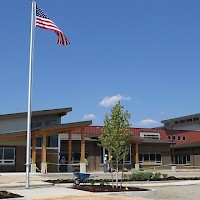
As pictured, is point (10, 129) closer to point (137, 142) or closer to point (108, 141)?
point (137, 142)

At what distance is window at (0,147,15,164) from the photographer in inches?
1531

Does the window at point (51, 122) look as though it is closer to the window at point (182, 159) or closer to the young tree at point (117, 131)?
the window at point (182, 159)

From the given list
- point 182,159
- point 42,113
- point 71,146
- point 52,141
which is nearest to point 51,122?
point 42,113

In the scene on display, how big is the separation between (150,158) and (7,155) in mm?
20346

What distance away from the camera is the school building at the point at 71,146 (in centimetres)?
3728

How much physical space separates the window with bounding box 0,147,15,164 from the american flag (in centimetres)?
2059

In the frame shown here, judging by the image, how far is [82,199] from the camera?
1536 cm

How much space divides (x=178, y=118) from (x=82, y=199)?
2551 inches

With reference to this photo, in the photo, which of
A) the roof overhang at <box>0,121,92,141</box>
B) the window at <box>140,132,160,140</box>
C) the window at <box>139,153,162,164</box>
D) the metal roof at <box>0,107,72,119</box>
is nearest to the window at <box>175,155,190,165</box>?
the window at <box>140,132,160,140</box>

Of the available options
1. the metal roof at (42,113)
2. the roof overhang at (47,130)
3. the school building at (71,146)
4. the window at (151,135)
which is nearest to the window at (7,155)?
the school building at (71,146)

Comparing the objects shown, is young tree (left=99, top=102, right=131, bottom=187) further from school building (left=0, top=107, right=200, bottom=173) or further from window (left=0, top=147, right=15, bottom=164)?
window (left=0, top=147, right=15, bottom=164)

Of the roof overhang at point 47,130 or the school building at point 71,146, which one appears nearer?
the roof overhang at point 47,130

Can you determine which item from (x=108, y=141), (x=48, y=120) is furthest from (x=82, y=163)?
(x=108, y=141)

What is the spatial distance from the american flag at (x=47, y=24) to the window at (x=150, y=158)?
32723 millimetres
